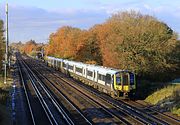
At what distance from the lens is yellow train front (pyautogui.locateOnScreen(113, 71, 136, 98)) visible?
35.1m

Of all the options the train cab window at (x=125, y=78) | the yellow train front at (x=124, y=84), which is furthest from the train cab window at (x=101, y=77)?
the train cab window at (x=125, y=78)

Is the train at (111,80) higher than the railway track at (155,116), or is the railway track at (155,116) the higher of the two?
the train at (111,80)

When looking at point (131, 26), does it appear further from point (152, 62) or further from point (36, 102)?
point (36, 102)

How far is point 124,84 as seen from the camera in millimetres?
35250

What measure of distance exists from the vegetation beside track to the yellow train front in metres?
1.80

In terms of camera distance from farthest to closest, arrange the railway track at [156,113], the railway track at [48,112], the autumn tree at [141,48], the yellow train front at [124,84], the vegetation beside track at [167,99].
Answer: the autumn tree at [141,48], the yellow train front at [124,84], the vegetation beside track at [167,99], the railway track at [48,112], the railway track at [156,113]

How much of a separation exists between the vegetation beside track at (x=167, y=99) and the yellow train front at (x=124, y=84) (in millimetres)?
1802

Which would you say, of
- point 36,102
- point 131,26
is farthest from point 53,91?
point 131,26

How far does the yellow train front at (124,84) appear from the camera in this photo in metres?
35.1

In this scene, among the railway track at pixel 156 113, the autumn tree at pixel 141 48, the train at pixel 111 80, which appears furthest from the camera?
the autumn tree at pixel 141 48

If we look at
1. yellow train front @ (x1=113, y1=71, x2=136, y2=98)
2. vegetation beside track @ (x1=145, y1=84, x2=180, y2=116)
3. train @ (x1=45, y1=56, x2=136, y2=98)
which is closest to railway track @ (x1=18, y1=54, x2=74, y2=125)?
train @ (x1=45, y1=56, x2=136, y2=98)

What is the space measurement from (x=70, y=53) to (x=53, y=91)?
4461 centimetres

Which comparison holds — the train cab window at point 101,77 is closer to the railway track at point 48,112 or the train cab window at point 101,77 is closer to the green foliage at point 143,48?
the railway track at point 48,112

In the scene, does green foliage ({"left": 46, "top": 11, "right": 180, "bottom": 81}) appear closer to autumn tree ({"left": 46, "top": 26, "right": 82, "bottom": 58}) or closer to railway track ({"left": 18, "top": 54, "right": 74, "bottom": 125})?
railway track ({"left": 18, "top": 54, "right": 74, "bottom": 125})
